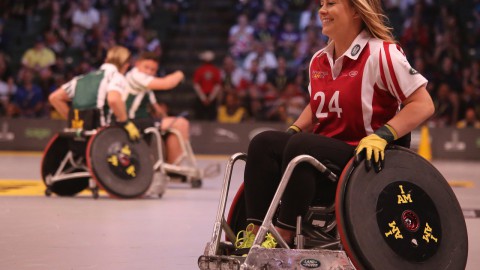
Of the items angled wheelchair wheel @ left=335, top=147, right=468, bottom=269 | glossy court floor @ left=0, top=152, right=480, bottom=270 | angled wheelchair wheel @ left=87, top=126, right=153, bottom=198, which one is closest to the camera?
angled wheelchair wheel @ left=335, top=147, right=468, bottom=269

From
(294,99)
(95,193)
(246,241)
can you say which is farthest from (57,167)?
(294,99)

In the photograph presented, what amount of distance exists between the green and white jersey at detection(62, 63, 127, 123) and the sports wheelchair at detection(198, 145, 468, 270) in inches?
217

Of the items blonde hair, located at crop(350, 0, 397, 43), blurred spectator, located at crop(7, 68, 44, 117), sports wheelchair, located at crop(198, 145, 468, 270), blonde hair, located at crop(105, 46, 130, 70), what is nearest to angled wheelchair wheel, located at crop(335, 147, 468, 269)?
sports wheelchair, located at crop(198, 145, 468, 270)

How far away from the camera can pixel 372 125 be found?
16.2 ft

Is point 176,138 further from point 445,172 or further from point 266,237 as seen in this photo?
point 266,237

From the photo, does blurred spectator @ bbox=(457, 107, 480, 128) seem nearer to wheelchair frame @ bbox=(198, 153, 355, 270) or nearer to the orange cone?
the orange cone

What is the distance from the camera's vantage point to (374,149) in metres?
4.56

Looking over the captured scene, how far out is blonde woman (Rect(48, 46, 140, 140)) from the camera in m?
10.1

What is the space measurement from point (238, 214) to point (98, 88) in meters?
5.28

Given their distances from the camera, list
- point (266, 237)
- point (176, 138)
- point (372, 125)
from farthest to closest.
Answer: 1. point (176, 138)
2. point (372, 125)
3. point (266, 237)

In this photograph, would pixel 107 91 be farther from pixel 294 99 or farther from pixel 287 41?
pixel 287 41

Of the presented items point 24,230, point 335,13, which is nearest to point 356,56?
point 335,13

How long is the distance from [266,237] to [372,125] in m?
0.80

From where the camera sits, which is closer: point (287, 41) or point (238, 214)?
point (238, 214)
